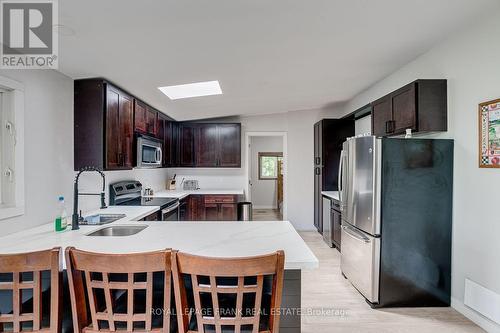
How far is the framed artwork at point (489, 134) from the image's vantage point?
7.14 feet

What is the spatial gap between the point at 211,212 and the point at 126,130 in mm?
2290

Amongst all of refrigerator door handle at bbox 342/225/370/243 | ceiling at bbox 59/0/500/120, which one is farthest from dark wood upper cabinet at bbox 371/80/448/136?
refrigerator door handle at bbox 342/225/370/243

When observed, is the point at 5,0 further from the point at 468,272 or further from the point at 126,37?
the point at 468,272

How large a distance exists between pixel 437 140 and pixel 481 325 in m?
1.66

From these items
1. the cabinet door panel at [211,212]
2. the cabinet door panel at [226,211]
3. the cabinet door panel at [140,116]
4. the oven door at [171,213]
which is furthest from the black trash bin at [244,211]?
the cabinet door panel at [140,116]

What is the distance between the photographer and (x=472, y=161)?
2.43 m

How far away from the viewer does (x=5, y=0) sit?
147cm

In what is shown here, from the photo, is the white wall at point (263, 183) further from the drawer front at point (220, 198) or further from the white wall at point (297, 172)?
the drawer front at point (220, 198)

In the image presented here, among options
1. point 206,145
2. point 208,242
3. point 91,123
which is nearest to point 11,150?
point 91,123

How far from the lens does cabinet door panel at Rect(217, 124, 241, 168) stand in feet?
18.0

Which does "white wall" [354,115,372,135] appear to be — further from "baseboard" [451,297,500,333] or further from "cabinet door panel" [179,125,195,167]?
"cabinet door panel" [179,125,195,167]

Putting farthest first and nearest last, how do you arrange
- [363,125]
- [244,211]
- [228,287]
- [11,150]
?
Result: [244,211] < [363,125] < [11,150] < [228,287]

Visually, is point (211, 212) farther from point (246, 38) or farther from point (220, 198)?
point (246, 38)

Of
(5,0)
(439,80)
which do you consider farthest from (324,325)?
(5,0)
